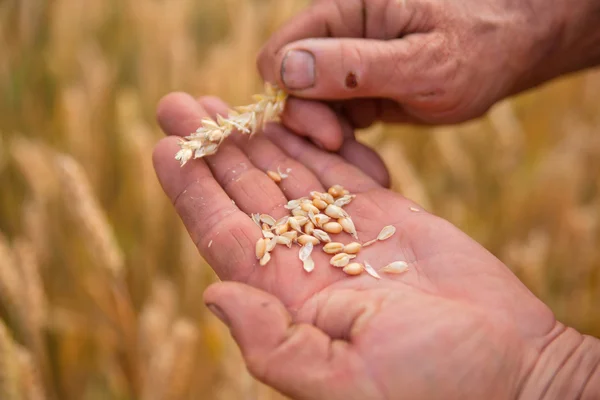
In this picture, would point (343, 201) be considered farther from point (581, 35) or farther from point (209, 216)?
point (581, 35)

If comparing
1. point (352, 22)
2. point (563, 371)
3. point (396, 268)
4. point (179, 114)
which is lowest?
point (563, 371)

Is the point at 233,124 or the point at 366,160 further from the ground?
the point at 233,124

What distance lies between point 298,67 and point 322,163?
17 centimetres

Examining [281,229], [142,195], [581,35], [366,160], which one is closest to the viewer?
[281,229]

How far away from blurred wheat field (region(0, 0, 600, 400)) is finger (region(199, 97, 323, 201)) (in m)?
0.23

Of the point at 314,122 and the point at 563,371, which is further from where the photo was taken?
the point at 314,122

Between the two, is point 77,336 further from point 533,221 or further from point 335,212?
point 533,221

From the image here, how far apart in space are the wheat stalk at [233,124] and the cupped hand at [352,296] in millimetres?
29

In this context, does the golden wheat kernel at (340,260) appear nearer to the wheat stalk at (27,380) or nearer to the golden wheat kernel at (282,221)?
the golden wheat kernel at (282,221)

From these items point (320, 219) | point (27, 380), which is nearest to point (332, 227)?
point (320, 219)

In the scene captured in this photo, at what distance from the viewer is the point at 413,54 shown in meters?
1.08

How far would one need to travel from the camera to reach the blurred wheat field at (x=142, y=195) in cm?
101

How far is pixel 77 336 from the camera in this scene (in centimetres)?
118

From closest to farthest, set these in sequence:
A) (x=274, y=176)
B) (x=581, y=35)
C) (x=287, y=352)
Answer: (x=287, y=352)
(x=274, y=176)
(x=581, y=35)
